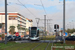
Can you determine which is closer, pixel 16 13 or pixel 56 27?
pixel 56 27

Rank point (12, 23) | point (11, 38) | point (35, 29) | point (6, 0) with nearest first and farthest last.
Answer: point (6, 0), point (35, 29), point (11, 38), point (12, 23)

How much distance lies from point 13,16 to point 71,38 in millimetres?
88208

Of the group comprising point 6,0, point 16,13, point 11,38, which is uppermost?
point 16,13

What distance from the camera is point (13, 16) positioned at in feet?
412

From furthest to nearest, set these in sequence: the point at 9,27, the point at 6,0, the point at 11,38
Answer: the point at 9,27 < the point at 11,38 < the point at 6,0

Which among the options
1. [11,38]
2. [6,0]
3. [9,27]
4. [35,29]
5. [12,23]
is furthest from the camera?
[12,23]

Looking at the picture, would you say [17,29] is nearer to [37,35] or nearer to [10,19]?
[10,19]

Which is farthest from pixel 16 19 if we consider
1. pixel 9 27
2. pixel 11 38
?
pixel 11 38

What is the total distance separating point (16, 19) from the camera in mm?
122750

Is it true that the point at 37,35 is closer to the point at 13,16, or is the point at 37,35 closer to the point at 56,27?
the point at 56,27

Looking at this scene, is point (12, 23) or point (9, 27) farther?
point (12, 23)

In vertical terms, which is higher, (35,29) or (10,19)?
(10,19)

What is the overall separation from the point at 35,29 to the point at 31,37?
7.49ft

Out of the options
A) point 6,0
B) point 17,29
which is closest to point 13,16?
point 17,29
